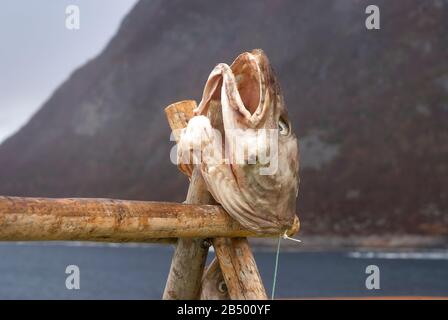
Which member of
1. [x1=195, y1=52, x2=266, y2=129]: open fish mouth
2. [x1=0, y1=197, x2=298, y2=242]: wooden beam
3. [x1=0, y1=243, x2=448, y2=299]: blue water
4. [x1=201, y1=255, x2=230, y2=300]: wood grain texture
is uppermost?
[x1=195, y1=52, x2=266, y2=129]: open fish mouth

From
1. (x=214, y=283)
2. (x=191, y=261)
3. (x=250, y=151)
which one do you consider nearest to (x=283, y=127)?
(x=250, y=151)

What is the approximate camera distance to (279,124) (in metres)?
4.95

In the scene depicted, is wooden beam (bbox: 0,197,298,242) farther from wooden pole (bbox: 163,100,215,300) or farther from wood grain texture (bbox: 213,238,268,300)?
wooden pole (bbox: 163,100,215,300)

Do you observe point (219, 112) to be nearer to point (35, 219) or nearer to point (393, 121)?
point (35, 219)

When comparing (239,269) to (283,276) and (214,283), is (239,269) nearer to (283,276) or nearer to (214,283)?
(214,283)

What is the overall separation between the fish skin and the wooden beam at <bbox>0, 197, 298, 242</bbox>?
151 millimetres

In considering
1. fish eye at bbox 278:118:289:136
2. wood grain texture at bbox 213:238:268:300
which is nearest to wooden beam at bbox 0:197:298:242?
wood grain texture at bbox 213:238:268:300

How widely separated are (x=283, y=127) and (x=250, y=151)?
0.33m

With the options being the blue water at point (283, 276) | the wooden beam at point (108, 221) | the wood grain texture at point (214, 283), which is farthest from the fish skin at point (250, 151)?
the blue water at point (283, 276)

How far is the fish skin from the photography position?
4.78m

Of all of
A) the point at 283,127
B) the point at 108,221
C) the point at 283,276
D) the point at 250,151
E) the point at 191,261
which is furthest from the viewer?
the point at 283,276

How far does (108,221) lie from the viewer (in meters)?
4.32

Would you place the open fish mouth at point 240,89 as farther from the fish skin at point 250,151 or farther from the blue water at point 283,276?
the blue water at point 283,276
